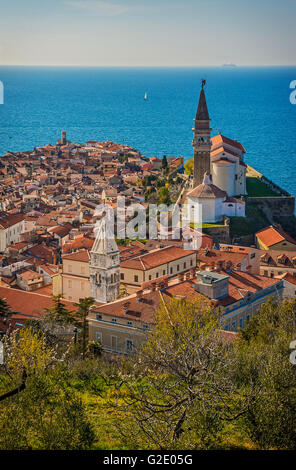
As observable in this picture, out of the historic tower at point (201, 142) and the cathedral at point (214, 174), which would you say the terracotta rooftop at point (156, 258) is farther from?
the historic tower at point (201, 142)

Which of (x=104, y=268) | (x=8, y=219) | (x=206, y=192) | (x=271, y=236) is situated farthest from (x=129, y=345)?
(x=8, y=219)

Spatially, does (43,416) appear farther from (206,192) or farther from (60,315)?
(206,192)

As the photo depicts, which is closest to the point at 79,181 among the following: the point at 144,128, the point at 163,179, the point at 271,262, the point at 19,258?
the point at 163,179

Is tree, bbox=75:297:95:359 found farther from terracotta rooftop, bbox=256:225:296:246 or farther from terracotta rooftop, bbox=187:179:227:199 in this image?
terracotta rooftop, bbox=187:179:227:199

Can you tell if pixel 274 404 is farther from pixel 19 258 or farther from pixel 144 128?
pixel 144 128

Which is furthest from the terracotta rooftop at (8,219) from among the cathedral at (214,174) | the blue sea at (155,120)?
the blue sea at (155,120)

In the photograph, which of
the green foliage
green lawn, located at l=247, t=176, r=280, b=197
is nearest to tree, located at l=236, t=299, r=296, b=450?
the green foliage

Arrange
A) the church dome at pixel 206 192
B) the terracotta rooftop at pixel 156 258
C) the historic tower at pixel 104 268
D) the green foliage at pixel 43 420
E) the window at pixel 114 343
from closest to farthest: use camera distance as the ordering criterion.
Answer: the green foliage at pixel 43 420
the window at pixel 114 343
the historic tower at pixel 104 268
the terracotta rooftop at pixel 156 258
the church dome at pixel 206 192
